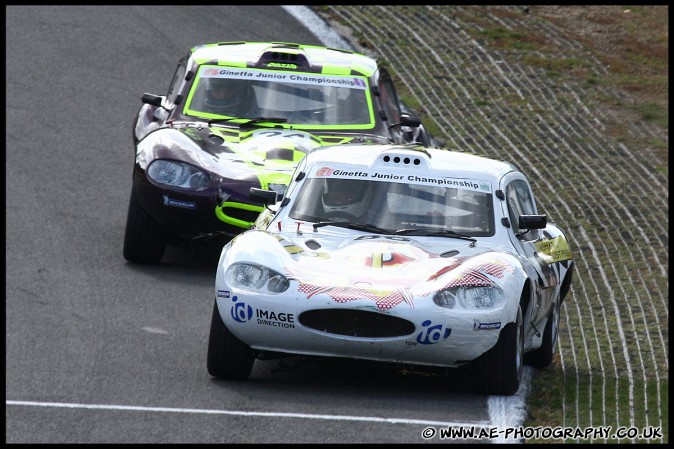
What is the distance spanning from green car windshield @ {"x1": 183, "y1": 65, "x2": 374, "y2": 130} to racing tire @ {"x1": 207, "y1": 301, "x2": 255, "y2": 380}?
497 centimetres

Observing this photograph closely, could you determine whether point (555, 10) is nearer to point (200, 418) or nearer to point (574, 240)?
point (574, 240)

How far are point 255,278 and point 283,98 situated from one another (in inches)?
206

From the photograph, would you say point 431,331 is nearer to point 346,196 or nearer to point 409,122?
point 346,196

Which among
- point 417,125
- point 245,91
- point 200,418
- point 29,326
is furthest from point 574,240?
point 200,418

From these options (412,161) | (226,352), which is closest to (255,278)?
(226,352)

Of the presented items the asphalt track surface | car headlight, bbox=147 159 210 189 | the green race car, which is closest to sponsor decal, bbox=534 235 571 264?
the asphalt track surface

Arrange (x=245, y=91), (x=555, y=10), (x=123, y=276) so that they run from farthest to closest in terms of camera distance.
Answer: (x=555, y=10)
(x=245, y=91)
(x=123, y=276)

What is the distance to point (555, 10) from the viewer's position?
25.0m

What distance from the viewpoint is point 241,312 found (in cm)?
841

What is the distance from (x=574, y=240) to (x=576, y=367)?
14.9 ft

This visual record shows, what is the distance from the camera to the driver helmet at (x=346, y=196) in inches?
382

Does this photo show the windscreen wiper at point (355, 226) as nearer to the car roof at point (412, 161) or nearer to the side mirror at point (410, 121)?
the car roof at point (412, 161)

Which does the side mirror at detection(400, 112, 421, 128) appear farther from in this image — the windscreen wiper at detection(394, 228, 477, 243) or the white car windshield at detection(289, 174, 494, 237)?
the windscreen wiper at detection(394, 228, 477, 243)

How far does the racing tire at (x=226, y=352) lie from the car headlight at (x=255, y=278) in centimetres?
18
